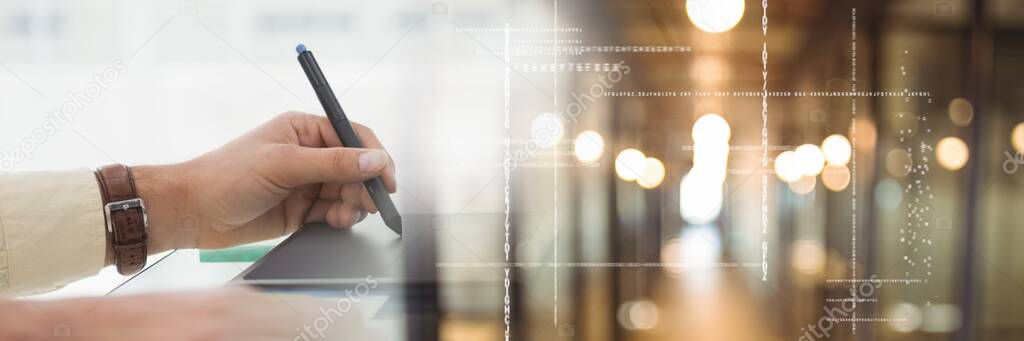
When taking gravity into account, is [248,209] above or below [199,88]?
below

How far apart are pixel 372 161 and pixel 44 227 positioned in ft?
1.09

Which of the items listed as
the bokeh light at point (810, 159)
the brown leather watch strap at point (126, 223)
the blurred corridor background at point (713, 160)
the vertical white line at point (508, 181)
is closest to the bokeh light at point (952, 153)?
the blurred corridor background at point (713, 160)

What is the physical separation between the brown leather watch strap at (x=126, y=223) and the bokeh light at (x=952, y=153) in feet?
2.43

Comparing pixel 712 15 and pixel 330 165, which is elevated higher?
pixel 712 15

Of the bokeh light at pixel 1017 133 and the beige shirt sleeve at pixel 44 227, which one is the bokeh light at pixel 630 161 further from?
the beige shirt sleeve at pixel 44 227

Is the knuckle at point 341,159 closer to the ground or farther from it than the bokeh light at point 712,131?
closer to the ground

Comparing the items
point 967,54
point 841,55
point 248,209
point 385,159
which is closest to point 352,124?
point 385,159

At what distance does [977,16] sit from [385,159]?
53cm

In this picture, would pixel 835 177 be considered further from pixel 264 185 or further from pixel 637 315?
pixel 264 185

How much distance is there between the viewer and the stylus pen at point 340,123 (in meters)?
0.61

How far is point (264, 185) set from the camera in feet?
2.22

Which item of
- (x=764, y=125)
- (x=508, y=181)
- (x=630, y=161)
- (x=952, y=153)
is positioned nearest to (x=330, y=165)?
(x=508, y=181)

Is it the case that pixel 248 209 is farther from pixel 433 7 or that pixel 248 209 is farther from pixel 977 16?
pixel 977 16

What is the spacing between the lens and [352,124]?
0.62 metres
